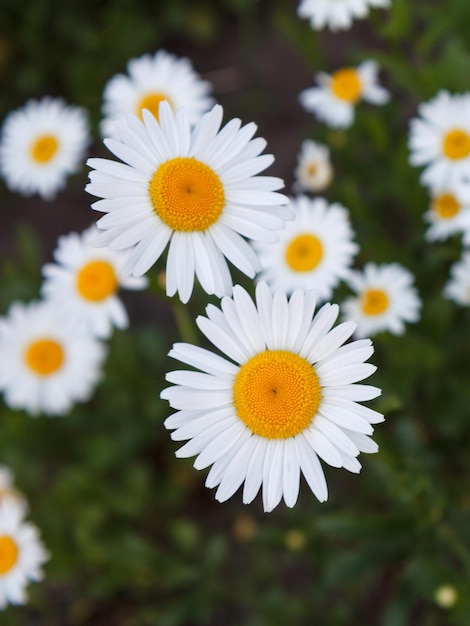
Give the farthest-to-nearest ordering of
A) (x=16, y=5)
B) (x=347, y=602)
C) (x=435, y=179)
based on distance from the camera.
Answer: (x=16, y=5) < (x=347, y=602) < (x=435, y=179)

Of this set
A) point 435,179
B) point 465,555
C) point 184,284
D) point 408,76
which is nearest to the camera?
point 184,284

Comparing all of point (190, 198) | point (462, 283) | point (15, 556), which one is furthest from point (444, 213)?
point (15, 556)

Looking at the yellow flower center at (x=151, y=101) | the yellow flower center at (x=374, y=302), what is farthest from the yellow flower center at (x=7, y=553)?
the yellow flower center at (x=151, y=101)

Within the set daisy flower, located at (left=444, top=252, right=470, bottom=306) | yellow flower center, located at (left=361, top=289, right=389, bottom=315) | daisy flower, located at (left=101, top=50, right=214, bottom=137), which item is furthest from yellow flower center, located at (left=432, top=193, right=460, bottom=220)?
daisy flower, located at (left=101, top=50, right=214, bottom=137)

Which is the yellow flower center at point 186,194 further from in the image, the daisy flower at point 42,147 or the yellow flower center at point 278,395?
the daisy flower at point 42,147

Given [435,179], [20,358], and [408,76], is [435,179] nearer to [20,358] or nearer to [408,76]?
[408,76]

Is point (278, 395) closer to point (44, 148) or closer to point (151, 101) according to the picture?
point (151, 101)

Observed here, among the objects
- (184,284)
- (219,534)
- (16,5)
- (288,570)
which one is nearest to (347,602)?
(288,570)

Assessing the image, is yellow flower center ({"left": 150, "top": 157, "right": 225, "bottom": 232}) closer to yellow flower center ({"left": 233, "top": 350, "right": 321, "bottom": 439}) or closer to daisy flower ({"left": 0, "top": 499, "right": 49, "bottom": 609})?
yellow flower center ({"left": 233, "top": 350, "right": 321, "bottom": 439})
